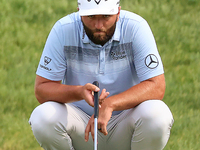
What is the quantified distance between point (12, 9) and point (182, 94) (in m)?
2.84

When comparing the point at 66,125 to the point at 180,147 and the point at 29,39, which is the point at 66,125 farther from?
the point at 29,39

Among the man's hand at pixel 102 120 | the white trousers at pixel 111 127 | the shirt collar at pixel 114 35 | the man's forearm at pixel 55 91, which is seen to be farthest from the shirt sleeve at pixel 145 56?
the man's forearm at pixel 55 91

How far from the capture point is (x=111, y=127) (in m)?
4.14

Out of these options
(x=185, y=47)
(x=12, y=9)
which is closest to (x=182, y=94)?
(x=185, y=47)

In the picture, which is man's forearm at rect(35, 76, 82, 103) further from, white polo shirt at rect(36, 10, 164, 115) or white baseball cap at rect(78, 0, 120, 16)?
white baseball cap at rect(78, 0, 120, 16)

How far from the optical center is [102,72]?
4.06 metres

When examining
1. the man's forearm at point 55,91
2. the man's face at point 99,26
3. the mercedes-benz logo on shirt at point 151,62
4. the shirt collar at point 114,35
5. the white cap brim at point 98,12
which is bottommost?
the man's forearm at point 55,91

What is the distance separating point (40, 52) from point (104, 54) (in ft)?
8.82

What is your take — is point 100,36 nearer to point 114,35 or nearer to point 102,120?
point 114,35

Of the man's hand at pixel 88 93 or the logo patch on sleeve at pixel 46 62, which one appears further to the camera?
the logo patch on sleeve at pixel 46 62

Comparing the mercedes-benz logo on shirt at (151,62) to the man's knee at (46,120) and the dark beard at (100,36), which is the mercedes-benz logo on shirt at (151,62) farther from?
the man's knee at (46,120)

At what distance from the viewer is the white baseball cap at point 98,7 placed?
3820 mm

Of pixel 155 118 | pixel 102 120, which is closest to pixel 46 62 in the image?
pixel 102 120

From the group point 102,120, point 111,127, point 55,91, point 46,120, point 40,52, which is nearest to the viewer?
point 102,120
